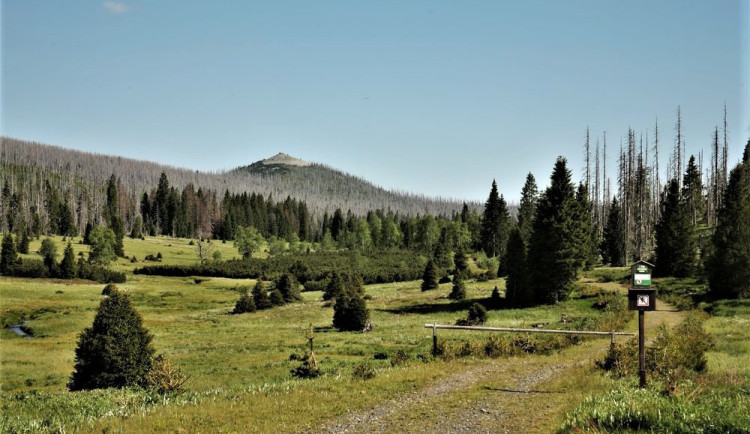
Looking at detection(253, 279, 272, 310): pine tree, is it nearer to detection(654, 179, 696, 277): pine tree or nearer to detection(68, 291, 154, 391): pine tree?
detection(68, 291, 154, 391): pine tree

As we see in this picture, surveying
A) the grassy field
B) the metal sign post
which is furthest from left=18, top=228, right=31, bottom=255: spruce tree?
the metal sign post

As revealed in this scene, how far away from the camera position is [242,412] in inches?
521

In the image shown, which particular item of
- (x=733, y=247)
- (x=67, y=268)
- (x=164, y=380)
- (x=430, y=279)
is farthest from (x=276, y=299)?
(x=164, y=380)

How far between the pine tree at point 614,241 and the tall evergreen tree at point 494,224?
74.2 feet

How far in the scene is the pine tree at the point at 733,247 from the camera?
142 feet

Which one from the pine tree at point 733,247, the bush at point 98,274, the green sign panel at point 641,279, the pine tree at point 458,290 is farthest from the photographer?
the bush at point 98,274

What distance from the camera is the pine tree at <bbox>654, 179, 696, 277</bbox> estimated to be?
5966 cm

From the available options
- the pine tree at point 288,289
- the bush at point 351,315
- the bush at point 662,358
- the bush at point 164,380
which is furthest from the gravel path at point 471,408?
the pine tree at point 288,289

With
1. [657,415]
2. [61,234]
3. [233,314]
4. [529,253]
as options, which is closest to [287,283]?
[233,314]

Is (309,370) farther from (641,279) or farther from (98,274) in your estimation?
(98,274)

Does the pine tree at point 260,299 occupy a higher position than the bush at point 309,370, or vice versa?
the bush at point 309,370

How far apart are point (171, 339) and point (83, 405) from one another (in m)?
33.4

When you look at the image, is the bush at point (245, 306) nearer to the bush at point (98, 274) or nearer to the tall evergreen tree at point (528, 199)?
the bush at point (98, 274)

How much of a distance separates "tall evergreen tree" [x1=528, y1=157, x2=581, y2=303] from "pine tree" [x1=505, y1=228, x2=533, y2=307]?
1008 mm
